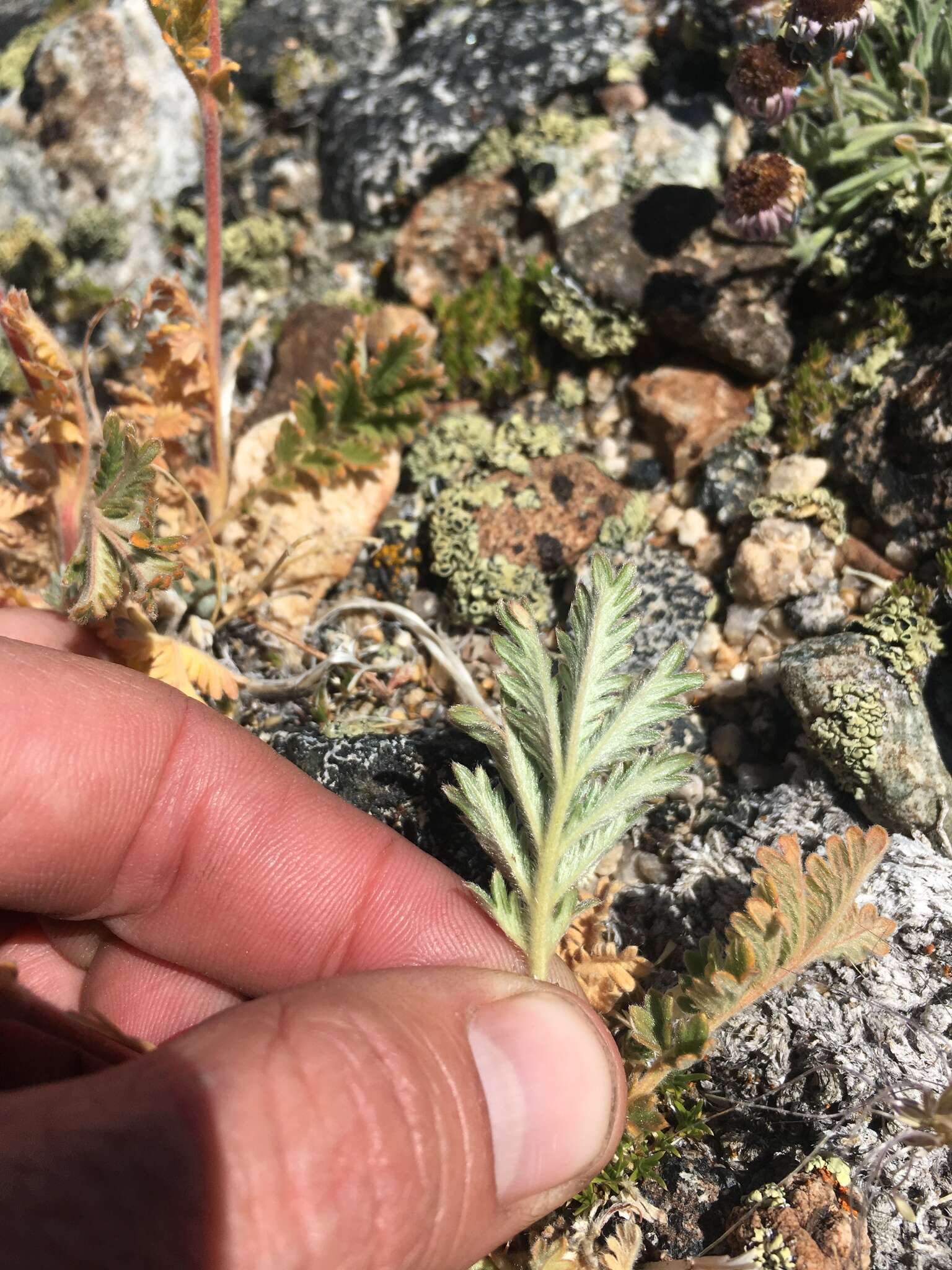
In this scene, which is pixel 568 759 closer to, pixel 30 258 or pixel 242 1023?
pixel 242 1023

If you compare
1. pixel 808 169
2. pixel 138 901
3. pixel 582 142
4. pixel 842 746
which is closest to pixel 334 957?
pixel 138 901

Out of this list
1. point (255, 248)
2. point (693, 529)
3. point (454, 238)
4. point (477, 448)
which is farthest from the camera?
point (255, 248)

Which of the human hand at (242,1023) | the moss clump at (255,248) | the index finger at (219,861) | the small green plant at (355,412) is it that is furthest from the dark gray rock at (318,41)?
the index finger at (219,861)

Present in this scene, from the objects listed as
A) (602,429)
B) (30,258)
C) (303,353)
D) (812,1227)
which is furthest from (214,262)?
(812,1227)

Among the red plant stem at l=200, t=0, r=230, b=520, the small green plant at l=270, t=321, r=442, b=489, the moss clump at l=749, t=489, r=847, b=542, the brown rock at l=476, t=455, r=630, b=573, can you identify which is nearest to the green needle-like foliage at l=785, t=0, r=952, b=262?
the moss clump at l=749, t=489, r=847, b=542

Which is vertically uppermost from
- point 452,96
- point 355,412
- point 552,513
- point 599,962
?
point 452,96

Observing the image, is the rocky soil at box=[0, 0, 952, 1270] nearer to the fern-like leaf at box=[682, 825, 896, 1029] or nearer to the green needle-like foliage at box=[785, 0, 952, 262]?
the fern-like leaf at box=[682, 825, 896, 1029]

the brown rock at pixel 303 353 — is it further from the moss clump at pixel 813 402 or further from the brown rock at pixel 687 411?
the moss clump at pixel 813 402

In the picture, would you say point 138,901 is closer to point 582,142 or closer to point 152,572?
point 152,572
